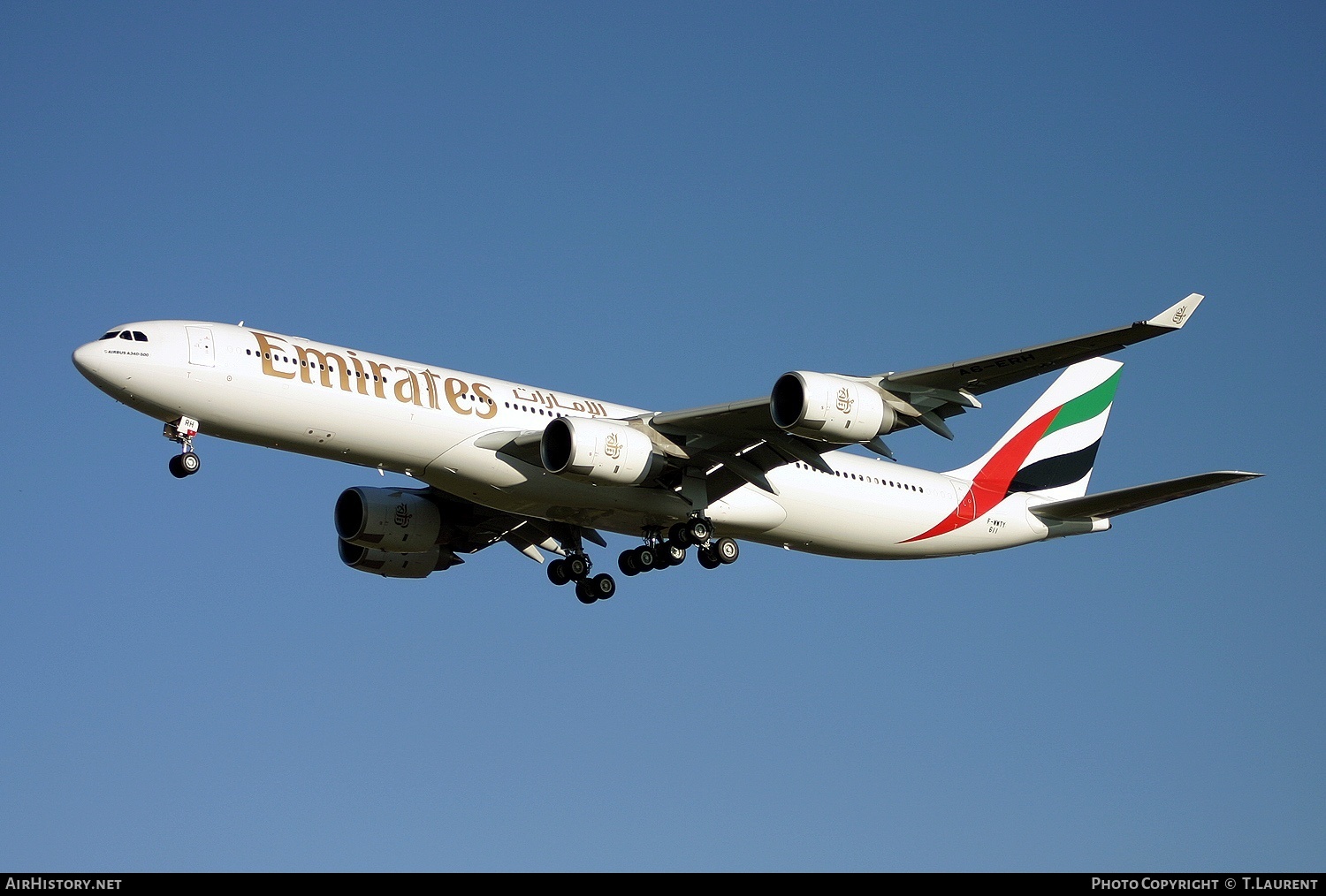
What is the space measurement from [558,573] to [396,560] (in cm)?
421

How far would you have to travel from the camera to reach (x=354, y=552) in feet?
124

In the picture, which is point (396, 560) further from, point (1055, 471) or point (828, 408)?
point (1055, 471)

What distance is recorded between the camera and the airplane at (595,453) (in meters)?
29.6

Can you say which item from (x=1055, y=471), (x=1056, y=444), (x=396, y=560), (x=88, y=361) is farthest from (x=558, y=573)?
(x=1056, y=444)

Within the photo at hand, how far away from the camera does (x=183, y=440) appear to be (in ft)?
97.1

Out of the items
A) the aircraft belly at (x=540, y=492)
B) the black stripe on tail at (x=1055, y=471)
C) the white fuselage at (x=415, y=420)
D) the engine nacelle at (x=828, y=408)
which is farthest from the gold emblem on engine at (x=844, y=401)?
the black stripe on tail at (x=1055, y=471)

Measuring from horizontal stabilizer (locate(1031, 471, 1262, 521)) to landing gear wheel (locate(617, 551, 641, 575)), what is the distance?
37.1ft

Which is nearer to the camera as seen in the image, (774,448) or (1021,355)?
(1021,355)

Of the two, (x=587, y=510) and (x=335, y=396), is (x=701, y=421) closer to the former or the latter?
(x=587, y=510)
